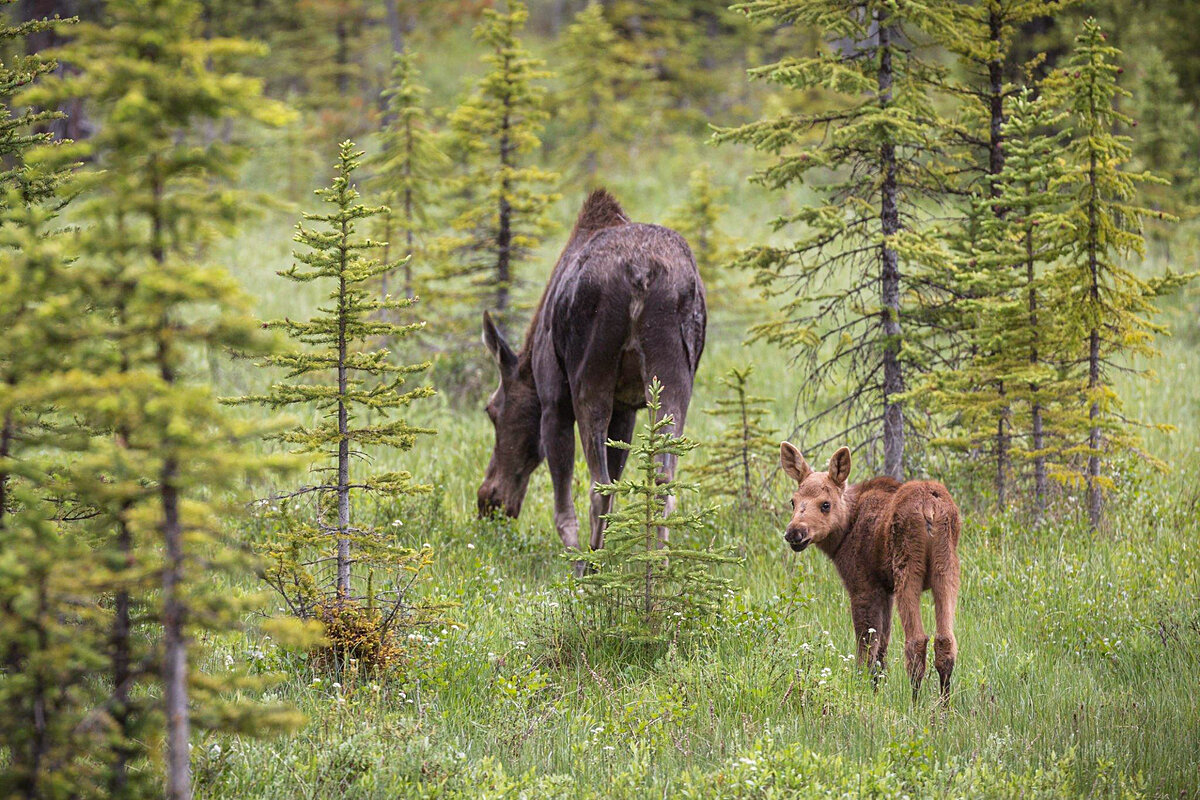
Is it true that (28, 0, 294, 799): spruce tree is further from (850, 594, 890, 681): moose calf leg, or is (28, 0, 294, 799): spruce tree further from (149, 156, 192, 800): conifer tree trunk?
(850, 594, 890, 681): moose calf leg

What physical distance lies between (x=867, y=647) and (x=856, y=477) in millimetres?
4833

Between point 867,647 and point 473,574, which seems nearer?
point 867,647

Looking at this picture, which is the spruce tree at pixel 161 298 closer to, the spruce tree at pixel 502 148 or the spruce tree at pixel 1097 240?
the spruce tree at pixel 1097 240

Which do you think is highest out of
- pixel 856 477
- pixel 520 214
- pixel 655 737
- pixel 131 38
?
pixel 520 214

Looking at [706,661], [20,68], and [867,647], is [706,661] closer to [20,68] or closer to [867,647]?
[867,647]

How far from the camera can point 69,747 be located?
12.3ft

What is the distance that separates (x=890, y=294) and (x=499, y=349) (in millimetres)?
3797

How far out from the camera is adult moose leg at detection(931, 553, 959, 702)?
5.92 meters

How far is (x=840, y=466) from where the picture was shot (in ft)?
22.1

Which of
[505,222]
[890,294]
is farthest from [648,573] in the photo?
[505,222]

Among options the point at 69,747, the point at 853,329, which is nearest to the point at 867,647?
the point at 69,747

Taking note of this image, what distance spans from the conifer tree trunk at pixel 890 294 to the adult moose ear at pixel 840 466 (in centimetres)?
277

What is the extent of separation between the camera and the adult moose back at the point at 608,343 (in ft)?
28.0

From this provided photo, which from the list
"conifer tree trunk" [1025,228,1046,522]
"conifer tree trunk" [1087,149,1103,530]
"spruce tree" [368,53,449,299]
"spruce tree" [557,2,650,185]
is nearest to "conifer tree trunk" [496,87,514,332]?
"spruce tree" [368,53,449,299]
